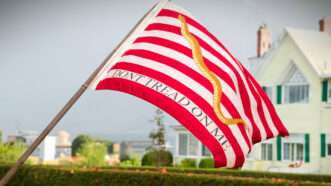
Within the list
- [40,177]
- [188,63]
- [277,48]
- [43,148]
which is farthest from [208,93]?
[43,148]

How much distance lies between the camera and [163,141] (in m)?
30.1

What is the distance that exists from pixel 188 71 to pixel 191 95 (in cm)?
31

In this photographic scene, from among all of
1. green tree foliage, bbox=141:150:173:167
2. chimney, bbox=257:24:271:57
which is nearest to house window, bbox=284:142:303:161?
green tree foliage, bbox=141:150:173:167

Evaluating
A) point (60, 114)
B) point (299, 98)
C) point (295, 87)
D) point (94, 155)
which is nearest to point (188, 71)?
point (60, 114)

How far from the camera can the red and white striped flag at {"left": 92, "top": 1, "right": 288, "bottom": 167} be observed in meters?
5.60

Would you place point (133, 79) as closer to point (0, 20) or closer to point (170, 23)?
point (170, 23)

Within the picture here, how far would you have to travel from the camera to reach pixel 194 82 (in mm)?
5855

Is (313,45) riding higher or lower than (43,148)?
higher

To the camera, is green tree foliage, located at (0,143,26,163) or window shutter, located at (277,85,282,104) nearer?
green tree foliage, located at (0,143,26,163)

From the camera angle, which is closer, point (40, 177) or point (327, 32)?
point (40, 177)

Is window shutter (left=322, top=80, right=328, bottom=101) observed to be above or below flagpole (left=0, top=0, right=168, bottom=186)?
above

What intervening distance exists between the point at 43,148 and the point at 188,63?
33252 millimetres

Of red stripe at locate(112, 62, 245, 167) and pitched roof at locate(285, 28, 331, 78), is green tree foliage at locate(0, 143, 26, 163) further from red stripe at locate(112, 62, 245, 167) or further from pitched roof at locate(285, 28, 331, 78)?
red stripe at locate(112, 62, 245, 167)

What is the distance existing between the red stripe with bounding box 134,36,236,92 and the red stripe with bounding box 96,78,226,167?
1.73ft
